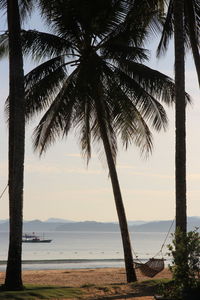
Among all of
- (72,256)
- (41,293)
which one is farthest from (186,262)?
(72,256)

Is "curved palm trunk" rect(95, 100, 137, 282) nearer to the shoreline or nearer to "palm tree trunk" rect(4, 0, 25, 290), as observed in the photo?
the shoreline

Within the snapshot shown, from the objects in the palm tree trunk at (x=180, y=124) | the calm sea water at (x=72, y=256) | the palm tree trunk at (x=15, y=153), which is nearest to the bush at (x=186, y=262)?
the palm tree trunk at (x=180, y=124)

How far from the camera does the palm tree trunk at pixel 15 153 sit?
1606 cm

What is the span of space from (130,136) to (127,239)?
4.24 meters

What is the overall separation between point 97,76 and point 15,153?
5.64m

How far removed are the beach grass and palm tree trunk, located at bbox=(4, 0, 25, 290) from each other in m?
0.54

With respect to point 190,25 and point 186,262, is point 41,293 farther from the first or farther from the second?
point 190,25

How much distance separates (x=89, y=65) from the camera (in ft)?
67.7

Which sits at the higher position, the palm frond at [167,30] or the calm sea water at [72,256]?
the palm frond at [167,30]

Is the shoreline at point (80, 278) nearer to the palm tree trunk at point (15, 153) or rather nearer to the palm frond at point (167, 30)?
the palm tree trunk at point (15, 153)

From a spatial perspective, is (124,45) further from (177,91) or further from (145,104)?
(177,91)

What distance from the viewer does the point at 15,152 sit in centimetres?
1641

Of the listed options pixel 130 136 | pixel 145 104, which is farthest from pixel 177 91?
pixel 130 136

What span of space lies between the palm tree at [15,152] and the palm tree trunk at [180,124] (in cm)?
464
